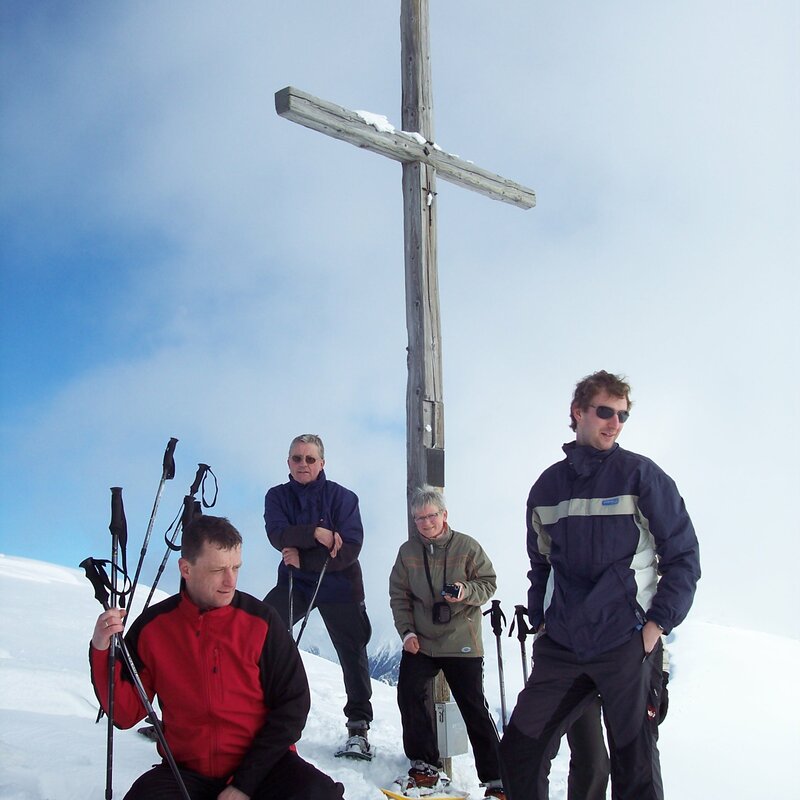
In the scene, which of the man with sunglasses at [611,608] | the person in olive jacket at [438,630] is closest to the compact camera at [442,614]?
the person in olive jacket at [438,630]

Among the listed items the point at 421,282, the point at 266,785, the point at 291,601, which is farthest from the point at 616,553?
the point at 421,282

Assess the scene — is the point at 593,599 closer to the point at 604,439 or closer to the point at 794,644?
the point at 604,439

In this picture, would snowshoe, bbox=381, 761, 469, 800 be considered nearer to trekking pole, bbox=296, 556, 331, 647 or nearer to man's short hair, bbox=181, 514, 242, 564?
trekking pole, bbox=296, 556, 331, 647

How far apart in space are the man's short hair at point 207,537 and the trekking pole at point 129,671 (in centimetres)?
42

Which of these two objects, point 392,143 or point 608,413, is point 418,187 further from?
point 608,413

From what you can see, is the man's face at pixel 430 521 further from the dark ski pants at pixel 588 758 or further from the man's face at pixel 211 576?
the man's face at pixel 211 576

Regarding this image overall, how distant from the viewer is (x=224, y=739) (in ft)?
10.2

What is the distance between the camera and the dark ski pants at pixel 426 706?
4.73m

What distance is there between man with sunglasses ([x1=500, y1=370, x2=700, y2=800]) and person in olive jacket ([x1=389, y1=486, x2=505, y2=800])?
115 centimetres

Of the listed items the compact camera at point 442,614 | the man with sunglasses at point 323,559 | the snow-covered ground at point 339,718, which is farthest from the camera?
the man with sunglasses at point 323,559

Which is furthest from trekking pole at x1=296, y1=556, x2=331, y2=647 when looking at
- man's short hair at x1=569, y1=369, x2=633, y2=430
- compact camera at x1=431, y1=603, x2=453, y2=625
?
man's short hair at x1=569, y1=369, x2=633, y2=430

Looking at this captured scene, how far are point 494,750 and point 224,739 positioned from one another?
219 cm

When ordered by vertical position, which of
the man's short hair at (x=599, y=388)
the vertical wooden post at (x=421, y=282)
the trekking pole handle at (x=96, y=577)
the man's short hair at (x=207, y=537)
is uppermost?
the vertical wooden post at (x=421, y=282)

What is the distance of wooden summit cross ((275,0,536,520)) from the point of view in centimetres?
599
